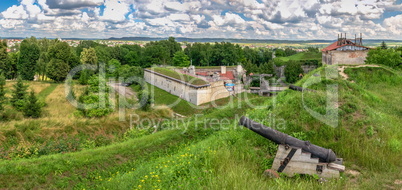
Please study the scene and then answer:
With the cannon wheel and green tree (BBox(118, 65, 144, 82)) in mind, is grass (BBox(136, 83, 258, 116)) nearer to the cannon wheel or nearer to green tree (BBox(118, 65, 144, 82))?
green tree (BBox(118, 65, 144, 82))

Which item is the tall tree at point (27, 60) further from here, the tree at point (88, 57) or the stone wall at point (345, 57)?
the stone wall at point (345, 57)

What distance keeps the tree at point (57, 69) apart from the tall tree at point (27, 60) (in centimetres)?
671

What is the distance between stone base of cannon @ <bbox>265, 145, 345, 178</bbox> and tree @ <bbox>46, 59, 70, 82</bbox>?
3541cm

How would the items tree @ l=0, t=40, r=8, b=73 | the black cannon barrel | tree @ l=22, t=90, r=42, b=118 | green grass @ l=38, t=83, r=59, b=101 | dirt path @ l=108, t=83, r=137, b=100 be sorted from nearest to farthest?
the black cannon barrel < tree @ l=22, t=90, r=42, b=118 < green grass @ l=38, t=83, r=59, b=101 < dirt path @ l=108, t=83, r=137, b=100 < tree @ l=0, t=40, r=8, b=73

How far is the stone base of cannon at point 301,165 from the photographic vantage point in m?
6.25

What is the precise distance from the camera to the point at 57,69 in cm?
3597

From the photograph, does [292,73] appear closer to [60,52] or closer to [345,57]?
[345,57]

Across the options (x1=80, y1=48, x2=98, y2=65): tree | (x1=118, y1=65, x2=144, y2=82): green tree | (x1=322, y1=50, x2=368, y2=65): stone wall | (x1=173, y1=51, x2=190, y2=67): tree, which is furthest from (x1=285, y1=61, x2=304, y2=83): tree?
(x1=80, y1=48, x2=98, y2=65): tree

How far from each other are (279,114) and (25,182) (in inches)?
302

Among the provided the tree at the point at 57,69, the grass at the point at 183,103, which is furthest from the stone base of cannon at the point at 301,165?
the tree at the point at 57,69

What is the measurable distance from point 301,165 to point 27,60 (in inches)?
1718

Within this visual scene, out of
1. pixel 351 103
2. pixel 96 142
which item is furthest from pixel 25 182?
pixel 351 103

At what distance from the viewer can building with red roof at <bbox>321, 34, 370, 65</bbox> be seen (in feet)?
99.7

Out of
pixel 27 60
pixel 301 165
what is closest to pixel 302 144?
pixel 301 165
